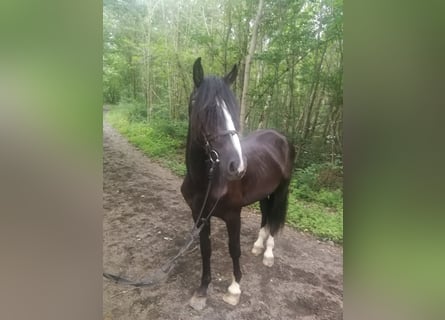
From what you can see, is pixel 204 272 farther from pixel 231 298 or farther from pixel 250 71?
pixel 250 71

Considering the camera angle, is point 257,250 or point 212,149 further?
point 257,250

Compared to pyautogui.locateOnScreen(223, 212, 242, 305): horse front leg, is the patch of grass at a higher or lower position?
higher

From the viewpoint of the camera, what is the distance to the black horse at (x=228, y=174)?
1080mm

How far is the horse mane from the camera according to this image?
1065 mm

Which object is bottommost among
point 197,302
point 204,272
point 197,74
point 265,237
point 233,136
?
point 197,302

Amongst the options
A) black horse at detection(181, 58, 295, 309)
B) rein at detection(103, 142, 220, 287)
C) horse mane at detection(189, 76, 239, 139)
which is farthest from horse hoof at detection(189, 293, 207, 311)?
horse mane at detection(189, 76, 239, 139)

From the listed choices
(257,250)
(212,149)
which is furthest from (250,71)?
(257,250)

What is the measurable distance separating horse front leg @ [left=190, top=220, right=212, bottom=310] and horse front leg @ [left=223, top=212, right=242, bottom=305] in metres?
0.08

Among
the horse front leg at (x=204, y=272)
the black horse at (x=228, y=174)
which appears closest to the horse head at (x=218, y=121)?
the black horse at (x=228, y=174)

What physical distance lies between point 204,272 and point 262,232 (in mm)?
268

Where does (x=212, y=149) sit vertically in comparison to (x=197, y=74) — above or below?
below

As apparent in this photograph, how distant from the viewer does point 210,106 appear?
3.52 feet

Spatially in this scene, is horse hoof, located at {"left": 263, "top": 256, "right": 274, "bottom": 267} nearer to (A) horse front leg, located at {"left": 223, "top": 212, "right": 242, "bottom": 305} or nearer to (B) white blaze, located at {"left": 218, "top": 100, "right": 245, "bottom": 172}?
(A) horse front leg, located at {"left": 223, "top": 212, "right": 242, "bottom": 305}
